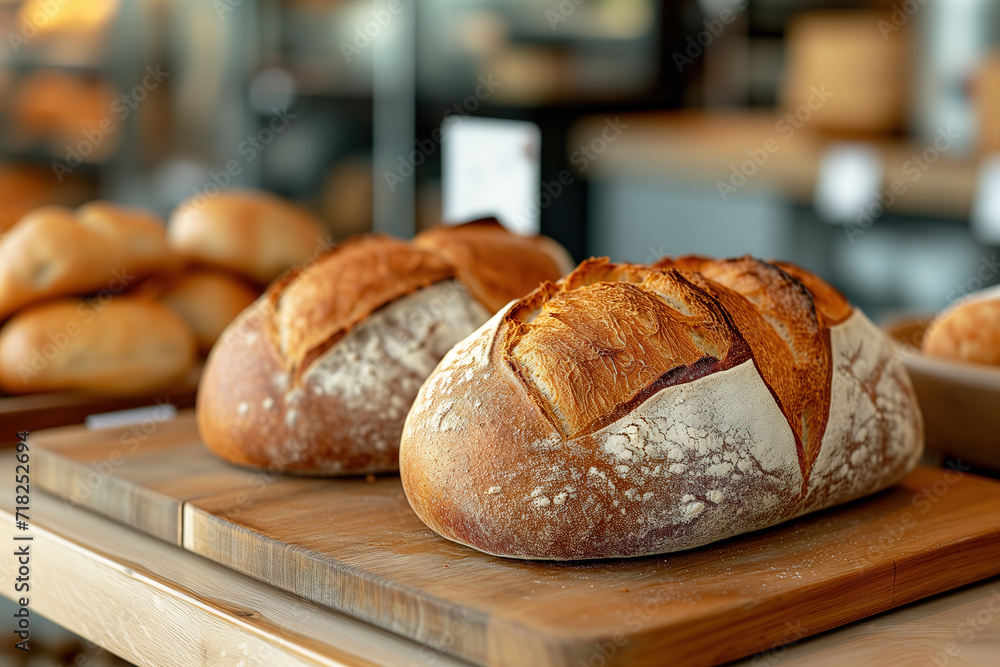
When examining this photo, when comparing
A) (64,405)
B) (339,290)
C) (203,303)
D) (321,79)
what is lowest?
(64,405)

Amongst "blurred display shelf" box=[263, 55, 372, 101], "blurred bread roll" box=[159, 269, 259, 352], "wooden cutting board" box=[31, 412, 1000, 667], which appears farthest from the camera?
"blurred display shelf" box=[263, 55, 372, 101]

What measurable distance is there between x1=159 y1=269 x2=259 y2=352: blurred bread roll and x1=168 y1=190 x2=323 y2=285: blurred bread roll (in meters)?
0.04

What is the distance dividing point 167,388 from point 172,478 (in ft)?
1.44

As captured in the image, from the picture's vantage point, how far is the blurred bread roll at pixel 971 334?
3.60ft

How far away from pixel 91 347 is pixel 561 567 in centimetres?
85

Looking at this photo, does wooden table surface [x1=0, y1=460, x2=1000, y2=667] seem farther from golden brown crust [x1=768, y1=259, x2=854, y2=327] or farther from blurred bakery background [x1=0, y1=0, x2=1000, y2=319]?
blurred bakery background [x1=0, y1=0, x2=1000, y2=319]

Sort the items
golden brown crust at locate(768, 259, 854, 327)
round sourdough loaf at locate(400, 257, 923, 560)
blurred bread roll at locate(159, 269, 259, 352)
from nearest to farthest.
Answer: round sourdough loaf at locate(400, 257, 923, 560) < golden brown crust at locate(768, 259, 854, 327) < blurred bread roll at locate(159, 269, 259, 352)

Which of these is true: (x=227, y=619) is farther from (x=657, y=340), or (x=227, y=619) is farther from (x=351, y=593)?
(x=657, y=340)

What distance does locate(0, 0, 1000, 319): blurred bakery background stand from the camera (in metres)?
3.87

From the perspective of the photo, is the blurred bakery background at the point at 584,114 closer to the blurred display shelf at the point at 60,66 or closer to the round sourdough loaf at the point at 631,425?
the blurred display shelf at the point at 60,66

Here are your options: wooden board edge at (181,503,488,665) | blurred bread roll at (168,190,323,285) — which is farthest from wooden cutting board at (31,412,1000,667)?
blurred bread roll at (168,190,323,285)

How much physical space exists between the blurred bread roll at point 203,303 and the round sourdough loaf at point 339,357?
42 cm

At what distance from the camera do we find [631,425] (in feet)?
2.65

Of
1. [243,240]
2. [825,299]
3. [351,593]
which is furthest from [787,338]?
[243,240]
